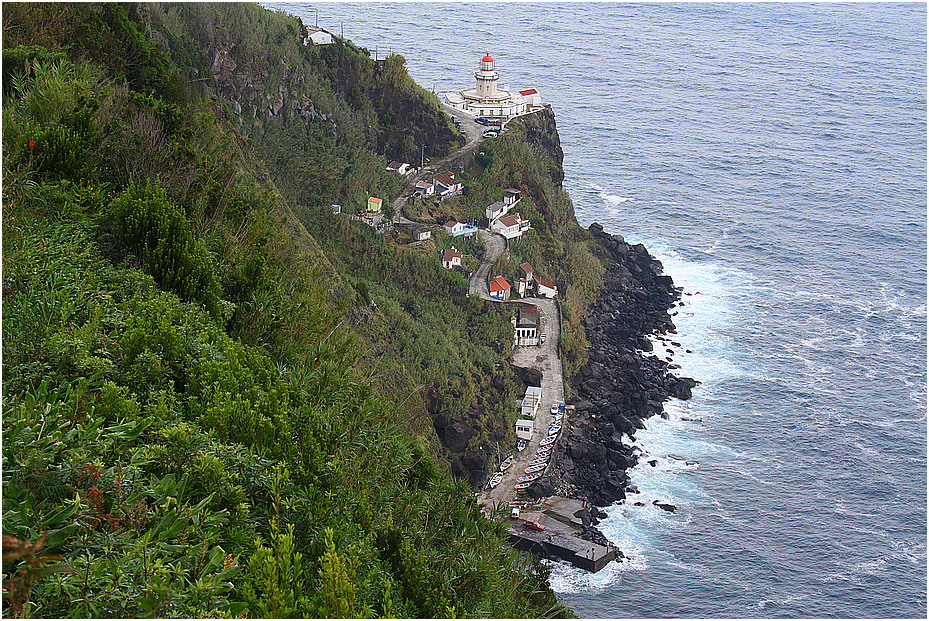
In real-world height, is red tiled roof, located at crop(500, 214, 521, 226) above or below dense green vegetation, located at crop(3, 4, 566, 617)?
below

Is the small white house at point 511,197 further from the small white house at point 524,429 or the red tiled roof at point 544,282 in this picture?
the small white house at point 524,429

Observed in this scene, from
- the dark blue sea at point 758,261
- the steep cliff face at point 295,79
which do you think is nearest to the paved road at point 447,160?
the steep cliff face at point 295,79

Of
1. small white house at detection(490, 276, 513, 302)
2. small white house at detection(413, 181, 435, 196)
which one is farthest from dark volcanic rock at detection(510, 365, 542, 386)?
small white house at detection(413, 181, 435, 196)

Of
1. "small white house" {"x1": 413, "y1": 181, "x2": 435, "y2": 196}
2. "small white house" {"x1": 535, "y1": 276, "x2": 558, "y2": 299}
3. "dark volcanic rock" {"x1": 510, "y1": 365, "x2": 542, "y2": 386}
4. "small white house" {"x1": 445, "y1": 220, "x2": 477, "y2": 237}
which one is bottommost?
"dark volcanic rock" {"x1": 510, "y1": 365, "x2": 542, "y2": 386}

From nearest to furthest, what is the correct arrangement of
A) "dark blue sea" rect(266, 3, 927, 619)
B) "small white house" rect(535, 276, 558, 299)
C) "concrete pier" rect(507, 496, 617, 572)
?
"concrete pier" rect(507, 496, 617, 572), "dark blue sea" rect(266, 3, 927, 619), "small white house" rect(535, 276, 558, 299)

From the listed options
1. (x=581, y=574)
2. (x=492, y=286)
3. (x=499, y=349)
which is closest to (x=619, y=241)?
(x=492, y=286)

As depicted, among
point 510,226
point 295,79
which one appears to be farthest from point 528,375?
point 295,79

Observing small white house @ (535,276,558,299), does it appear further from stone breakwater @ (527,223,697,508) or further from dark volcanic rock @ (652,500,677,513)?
dark volcanic rock @ (652,500,677,513)
